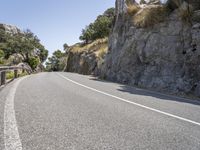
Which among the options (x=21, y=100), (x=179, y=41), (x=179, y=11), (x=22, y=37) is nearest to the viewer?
(x=21, y=100)

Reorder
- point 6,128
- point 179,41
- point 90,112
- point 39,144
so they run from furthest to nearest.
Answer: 1. point 179,41
2. point 90,112
3. point 6,128
4. point 39,144

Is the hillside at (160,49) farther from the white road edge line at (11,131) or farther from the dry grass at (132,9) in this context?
the white road edge line at (11,131)

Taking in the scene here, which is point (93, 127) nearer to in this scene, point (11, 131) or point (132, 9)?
point (11, 131)

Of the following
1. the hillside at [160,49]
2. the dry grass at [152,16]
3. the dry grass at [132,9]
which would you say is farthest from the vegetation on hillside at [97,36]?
the dry grass at [152,16]

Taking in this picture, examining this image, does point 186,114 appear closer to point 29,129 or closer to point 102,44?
point 29,129

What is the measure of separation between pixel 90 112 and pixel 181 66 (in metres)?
9.12

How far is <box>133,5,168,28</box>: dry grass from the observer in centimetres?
1809

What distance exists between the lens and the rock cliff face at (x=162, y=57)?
1353 cm

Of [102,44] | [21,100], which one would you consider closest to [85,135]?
[21,100]

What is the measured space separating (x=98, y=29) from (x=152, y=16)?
3321 centimetres

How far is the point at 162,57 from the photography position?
52.3 ft

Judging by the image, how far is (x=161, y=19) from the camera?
17.8 m

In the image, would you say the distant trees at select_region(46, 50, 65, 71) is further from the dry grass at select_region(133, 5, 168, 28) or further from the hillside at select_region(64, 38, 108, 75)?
the dry grass at select_region(133, 5, 168, 28)

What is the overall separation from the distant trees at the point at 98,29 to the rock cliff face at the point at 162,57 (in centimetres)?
2513
